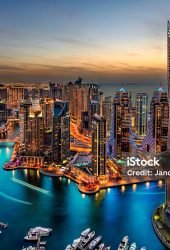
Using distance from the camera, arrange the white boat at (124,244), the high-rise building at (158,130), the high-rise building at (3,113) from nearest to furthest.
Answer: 1. the white boat at (124,244)
2. the high-rise building at (158,130)
3. the high-rise building at (3,113)

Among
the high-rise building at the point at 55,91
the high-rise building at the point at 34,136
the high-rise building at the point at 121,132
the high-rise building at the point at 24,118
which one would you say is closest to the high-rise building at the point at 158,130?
the high-rise building at the point at 121,132

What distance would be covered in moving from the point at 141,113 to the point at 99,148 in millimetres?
3448

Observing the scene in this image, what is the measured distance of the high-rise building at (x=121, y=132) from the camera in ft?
24.1

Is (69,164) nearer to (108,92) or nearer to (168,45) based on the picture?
(168,45)

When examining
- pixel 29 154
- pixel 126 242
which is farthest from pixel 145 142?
pixel 126 242

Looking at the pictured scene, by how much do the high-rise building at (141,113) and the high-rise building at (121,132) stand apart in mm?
1592

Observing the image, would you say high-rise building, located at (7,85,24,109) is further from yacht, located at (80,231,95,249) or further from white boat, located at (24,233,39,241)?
yacht, located at (80,231,95,249)

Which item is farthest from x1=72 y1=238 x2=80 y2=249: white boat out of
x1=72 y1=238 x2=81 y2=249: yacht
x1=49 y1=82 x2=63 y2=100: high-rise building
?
x1=49 y1=82 x2=63 y2=100: high-rise building

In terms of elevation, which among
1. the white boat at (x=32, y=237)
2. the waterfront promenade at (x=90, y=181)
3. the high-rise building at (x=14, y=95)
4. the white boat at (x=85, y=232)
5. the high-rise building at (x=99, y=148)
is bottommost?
the white boat at (x=32, y=237)

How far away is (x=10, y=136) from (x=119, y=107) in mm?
3895

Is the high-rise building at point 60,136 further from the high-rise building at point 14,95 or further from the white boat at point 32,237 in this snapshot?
the high-rise building at point 14,95

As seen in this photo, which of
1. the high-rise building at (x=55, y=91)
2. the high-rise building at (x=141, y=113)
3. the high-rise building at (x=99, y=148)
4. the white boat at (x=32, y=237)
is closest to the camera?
the white boat at (x=32, y=237)

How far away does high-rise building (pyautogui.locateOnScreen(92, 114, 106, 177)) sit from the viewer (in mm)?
6226

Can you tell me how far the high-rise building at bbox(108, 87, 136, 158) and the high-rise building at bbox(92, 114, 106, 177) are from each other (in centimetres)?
95
